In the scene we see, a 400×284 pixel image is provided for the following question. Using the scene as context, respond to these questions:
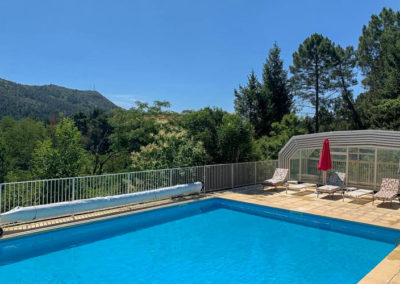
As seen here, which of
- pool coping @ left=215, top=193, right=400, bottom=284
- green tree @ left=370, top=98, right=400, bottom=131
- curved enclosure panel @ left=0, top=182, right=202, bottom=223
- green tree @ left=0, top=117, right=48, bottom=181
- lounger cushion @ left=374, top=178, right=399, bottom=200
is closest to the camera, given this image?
pool coping @ left=215, top=193, right=400, bottom=284

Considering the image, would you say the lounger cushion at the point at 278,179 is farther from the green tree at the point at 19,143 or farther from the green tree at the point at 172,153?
the green tree at the point at 19,143

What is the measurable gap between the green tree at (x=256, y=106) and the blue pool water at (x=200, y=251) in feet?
58.9

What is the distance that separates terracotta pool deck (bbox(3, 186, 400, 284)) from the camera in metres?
5.98

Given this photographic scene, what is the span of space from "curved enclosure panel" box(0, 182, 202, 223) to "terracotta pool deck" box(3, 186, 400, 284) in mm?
257

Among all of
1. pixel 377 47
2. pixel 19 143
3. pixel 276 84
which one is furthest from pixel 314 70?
pixel 19 143

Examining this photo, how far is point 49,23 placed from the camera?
21766 mm

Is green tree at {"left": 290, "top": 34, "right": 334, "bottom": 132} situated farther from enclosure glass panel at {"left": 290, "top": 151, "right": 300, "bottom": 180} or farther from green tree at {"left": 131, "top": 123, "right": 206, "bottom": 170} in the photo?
green tree at {"left": 131, "top": 123, "right": 206, "bottom": 170}

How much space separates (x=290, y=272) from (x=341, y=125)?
87.4ft

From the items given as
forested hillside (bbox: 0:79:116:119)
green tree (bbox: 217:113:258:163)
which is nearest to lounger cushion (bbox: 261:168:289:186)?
green tree (bbox: 217:113:258:163)

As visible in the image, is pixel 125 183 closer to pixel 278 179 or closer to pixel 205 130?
pixel 205 130

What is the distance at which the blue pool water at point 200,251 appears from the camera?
19.3 ft

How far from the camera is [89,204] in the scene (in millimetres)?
8828

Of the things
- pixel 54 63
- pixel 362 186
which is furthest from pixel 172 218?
pixel 54 63

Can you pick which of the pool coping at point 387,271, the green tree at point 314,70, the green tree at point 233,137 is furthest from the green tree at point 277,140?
the pool coping at point 387,271
